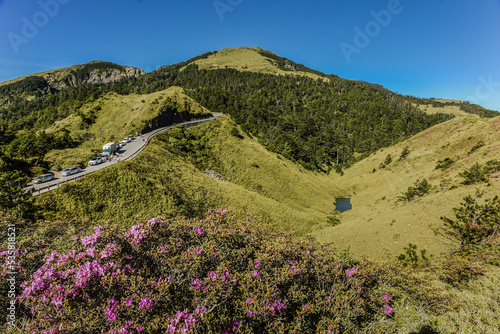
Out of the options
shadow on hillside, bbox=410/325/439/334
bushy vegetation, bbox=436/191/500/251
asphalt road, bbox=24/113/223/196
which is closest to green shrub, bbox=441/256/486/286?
bushy vegetation, bbox=436/191/500/251

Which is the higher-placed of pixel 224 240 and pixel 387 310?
pixel 224 240

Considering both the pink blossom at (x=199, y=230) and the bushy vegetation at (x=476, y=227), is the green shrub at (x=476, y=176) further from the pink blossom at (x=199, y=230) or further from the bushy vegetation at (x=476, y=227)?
the pink blossom at (x=199, y=230)

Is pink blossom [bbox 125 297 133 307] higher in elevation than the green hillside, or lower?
lower

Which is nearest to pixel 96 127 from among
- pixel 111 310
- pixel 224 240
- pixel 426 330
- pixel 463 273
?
pixel 224 240

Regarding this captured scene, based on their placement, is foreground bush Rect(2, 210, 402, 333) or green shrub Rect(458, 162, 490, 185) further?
green shrub Rect(458, 162, 490, 185)

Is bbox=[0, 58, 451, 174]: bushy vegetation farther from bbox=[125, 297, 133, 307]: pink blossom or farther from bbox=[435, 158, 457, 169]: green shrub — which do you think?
bbox=[125, 297, 133, 307]: pink blossom

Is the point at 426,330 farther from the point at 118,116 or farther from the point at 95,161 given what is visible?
the point at 118,116
